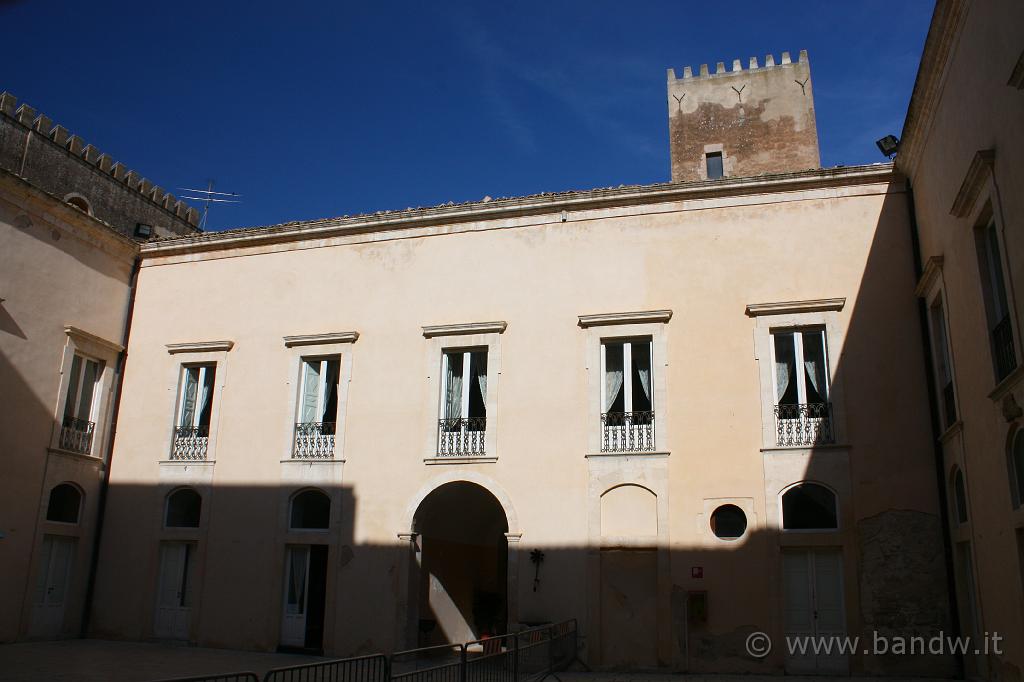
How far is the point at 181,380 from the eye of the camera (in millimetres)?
19219

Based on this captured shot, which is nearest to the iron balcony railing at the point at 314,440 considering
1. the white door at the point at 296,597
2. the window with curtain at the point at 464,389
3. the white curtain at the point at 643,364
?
the white door at the point at 296,597

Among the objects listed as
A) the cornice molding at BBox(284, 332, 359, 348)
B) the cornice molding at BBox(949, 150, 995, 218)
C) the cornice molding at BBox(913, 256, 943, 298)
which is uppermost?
the cornice molding at BBox(949, 150, 995, 218)

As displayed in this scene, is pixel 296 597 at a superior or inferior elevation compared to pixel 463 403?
inferior

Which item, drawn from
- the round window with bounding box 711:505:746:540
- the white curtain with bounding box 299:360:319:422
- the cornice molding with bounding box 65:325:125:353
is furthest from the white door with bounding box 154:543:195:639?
the round window with bounding box 711:505:746:540

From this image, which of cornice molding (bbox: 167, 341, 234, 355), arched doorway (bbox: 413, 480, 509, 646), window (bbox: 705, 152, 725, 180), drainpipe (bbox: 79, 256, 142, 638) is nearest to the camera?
arched doorway (bbox: 413, 480, 509, 646)

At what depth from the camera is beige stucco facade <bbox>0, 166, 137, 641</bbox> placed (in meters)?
16.8

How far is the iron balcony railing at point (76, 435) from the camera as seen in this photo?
59.4 ft

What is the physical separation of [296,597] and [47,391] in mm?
6566

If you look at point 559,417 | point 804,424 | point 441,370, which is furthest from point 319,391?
point 804,424

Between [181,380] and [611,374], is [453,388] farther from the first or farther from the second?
[181,380]

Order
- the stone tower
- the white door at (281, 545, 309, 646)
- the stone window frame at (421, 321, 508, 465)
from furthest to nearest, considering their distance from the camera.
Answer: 1. the stone tower
2. the white door at (281, 545, 309, 646)
3. the stone window frame at (421, 321, 508, 465)

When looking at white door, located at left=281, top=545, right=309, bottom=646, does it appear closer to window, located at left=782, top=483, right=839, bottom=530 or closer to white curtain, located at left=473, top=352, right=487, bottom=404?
white curtain, located at left=473, top=352, right=487, bottom=404

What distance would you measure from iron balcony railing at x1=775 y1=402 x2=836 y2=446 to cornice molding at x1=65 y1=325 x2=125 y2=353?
14180 mm

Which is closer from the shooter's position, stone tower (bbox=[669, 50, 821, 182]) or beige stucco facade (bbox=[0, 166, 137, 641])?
beige stucco facade (bbox=[0, 166, 137, 641])
